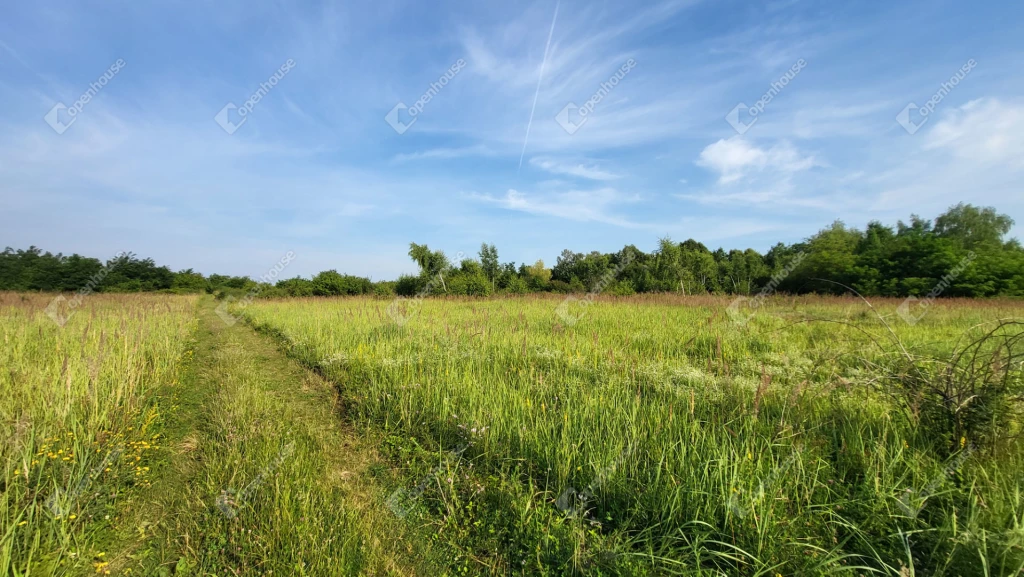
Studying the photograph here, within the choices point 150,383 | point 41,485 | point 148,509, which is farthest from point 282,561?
point 150,383

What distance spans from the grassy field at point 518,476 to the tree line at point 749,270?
18.6 feet

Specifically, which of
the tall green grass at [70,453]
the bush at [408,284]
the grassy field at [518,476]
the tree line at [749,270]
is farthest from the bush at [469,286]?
the grassy field at [518,476]

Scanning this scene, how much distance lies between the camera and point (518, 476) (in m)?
2.76

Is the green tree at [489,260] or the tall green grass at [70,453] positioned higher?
the green tree at [489,260]

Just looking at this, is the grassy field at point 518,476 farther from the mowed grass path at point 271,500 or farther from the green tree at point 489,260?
the green tree at point 489,260

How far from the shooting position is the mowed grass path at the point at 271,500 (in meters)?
2.02

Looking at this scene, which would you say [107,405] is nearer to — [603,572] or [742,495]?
[603,572]

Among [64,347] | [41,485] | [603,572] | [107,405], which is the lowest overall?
[603,572]

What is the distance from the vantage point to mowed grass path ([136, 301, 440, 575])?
6.64ft

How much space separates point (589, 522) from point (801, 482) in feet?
4.58

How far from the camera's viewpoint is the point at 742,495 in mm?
2143
